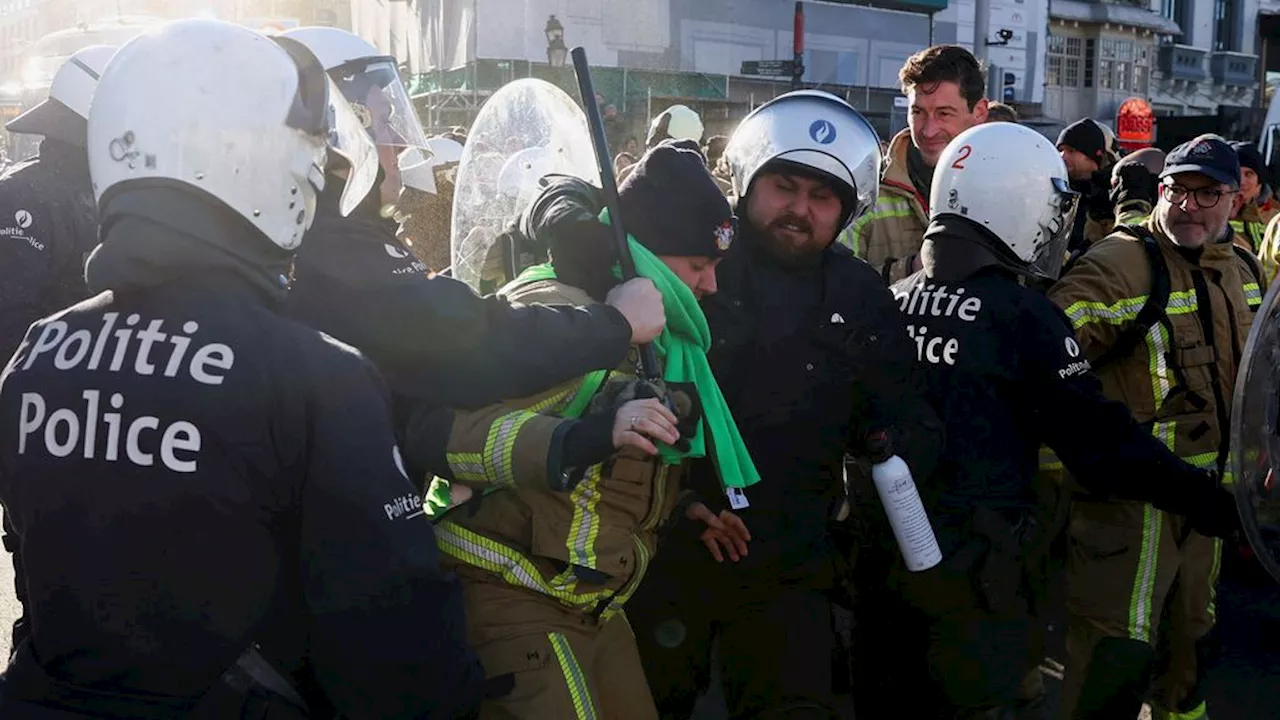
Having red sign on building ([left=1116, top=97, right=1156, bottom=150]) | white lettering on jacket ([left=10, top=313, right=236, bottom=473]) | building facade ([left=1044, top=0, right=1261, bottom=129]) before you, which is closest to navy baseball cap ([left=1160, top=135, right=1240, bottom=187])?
white lettering on jacket ([left=10, top=313, right=236, bottom=473])

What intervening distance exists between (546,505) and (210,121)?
97 centimetres

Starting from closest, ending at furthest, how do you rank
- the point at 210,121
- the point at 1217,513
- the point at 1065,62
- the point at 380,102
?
the point at 210,121 → the point at 380,102 → the point at 1217,513 → the point at 1065,62

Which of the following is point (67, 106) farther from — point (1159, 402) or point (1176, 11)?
point (1176, 11)

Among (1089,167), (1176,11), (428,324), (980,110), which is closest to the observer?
(428,324)

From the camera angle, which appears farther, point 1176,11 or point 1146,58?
point 1176,11

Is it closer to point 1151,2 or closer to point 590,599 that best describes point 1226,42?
point 1151,2

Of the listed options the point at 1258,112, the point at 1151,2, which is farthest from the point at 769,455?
the point at 1151,2

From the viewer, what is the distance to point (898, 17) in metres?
36.2

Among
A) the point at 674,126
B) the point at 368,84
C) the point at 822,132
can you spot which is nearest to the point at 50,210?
the point at 368,84

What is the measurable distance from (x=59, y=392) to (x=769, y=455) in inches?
69.3

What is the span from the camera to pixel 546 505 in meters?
2.33

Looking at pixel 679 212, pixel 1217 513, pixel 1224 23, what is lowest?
pixel 1217 513

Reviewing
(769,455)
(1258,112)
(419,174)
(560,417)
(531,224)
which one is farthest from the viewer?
(1258,112)

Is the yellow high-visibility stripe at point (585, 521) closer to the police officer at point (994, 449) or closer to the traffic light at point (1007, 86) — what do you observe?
the police officer at point (994, 449)
